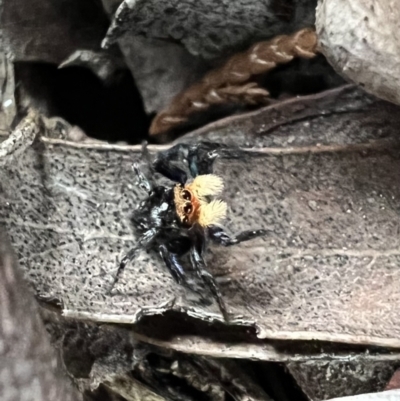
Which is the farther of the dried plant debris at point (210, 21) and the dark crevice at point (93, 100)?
the dark crevice at point (93, 100)

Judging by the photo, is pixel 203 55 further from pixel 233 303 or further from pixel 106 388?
pixel 106 388

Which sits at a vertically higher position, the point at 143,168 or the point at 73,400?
the point at 143,168

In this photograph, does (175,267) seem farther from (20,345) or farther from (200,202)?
(20,345)

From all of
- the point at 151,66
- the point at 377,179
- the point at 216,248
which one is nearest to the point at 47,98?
the point at 151,66

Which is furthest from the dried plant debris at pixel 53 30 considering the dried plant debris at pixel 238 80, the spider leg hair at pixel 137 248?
the spider leg hair at pixel 137 248

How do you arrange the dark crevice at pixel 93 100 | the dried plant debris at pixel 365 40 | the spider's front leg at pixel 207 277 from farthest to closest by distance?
the dark crevice at pixel 93 100
the spider's front leg at pixel 207 277
the dried plant debris at pixel 365 40

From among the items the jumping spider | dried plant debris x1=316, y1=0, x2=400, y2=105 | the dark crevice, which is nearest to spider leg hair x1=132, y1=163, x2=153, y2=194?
the jumping spider

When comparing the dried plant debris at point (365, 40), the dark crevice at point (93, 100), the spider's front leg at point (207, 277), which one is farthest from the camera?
the dark crevice at point (93, 100)

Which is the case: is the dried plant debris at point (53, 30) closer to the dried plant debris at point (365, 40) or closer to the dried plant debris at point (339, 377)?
the dried plant debris at point (365, 40)
